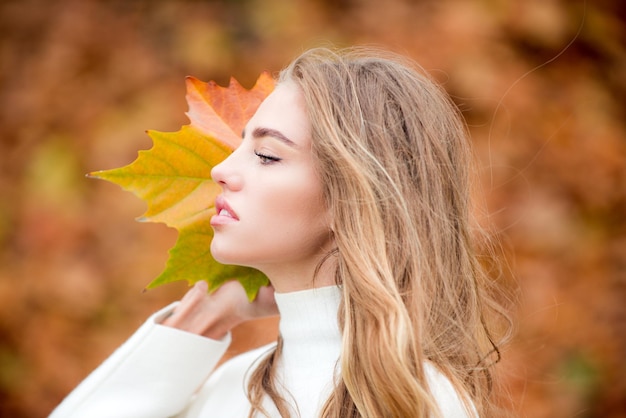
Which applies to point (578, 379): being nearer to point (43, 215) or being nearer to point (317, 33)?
point (317, 33)

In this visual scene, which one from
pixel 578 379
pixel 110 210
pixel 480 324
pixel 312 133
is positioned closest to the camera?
pixel 312 133

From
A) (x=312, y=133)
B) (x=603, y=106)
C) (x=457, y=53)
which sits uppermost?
(x=312, y=133)

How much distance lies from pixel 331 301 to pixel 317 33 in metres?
1.58

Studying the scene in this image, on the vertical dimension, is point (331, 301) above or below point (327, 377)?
above

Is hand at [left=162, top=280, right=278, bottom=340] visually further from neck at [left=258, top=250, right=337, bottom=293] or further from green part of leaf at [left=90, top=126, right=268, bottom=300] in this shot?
neck at [left=258, top=250, right=337, bottom=293]

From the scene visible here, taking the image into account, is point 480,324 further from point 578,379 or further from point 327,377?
point 578,379

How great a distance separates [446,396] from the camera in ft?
3.89

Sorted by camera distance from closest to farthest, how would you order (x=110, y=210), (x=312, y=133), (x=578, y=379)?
(x=312, y=133) → (x=578, y=379) → (x=110, y=210)

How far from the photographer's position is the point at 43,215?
279 centimetres

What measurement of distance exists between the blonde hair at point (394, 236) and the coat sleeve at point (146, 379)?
0.56 ft

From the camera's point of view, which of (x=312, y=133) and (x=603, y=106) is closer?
(x=312, y=133)

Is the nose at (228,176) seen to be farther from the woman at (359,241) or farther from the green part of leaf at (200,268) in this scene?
the green part of leaf at (200,268)

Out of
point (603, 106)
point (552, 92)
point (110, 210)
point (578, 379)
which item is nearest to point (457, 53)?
point (552, 92)

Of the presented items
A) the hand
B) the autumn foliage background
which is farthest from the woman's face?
the autumn foliage background
